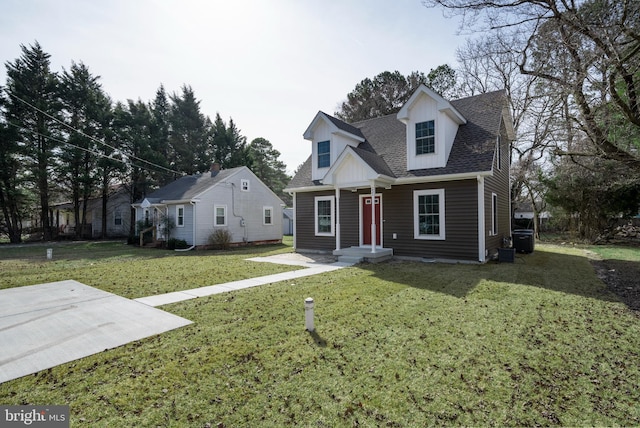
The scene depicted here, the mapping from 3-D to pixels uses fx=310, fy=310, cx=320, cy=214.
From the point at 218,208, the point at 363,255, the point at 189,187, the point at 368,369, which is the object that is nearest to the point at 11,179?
the point at 189,187

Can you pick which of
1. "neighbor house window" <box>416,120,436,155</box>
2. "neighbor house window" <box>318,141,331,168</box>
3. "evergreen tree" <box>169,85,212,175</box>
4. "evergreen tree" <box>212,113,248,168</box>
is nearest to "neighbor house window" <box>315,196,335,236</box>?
"neighbor house window" <box>318,141,331,168</box>

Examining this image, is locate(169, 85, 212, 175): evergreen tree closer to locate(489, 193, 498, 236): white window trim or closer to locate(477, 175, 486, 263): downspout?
locate(489, 193, 498, 236): white window trim

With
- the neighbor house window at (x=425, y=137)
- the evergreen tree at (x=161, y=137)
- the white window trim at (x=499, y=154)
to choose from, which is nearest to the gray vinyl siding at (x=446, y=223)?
the neighbor house window at (x=425, y=137)

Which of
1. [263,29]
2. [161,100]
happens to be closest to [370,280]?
[263,29]

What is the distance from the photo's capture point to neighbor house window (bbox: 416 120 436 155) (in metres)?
11.4

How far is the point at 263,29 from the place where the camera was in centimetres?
896

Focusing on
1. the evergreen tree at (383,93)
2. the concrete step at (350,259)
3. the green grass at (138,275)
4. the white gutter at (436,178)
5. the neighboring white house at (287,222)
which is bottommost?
the green grass at (138,275)

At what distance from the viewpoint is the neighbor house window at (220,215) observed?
1944cm

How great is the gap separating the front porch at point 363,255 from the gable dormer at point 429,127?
3.34 metres

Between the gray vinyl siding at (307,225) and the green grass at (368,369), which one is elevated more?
the gray vinyl siding at (307,225)

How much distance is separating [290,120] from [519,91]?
1239cm

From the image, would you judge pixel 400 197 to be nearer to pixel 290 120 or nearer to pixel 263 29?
pixel 263 29

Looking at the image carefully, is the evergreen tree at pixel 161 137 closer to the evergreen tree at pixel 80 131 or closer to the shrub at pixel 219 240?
the evergreen tree at pixel 80 131

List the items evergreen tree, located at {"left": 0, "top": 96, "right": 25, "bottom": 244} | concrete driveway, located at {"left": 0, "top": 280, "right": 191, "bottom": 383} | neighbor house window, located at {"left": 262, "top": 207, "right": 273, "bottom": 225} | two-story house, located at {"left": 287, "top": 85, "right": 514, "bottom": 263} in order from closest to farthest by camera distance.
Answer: concrete driveway, located at {"left": 0, "top": 280, "right": 191, "bottom": 383}
two-story house, located at {"left": 287, "top": 85, "right": 514, "bottom": 263}
evergreen tree, located at {"left": 0, "top": 96, "right": 25, "bottom": 244}
neighbor house window, located at {"left": 262, "top": 207, "right": 273, "bottom": 225}
